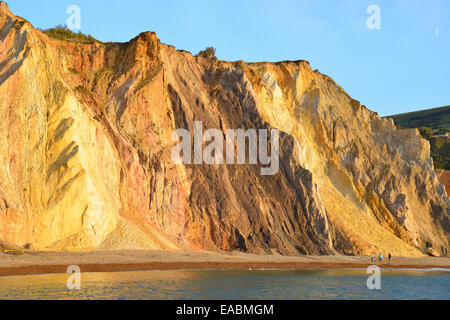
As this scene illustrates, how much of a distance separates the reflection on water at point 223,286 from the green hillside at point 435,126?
176ft

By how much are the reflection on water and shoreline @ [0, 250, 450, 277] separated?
87cm

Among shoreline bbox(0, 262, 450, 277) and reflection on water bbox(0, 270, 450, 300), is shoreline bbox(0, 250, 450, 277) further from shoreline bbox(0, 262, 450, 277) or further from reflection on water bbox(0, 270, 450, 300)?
reflection on water bbox(0, 270, 450, 300)

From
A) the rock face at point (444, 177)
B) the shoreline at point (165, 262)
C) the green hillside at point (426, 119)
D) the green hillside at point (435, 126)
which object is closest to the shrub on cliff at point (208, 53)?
the shoreline at point (165, 262)

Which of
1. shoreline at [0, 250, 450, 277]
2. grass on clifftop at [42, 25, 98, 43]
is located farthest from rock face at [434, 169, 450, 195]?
grass on clifftop at [42, 25, 98, 43]

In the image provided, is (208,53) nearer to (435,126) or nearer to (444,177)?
(444,177)

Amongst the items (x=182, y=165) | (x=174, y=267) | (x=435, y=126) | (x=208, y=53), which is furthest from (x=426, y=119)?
(x=174, y=267)

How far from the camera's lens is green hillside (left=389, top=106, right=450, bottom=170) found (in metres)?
89.1

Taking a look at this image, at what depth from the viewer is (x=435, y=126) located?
123312 millimetres

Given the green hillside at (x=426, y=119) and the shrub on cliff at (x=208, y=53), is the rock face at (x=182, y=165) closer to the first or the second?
the shrub on cliff at (x=208, y=53)

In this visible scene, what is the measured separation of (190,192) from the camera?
140ft

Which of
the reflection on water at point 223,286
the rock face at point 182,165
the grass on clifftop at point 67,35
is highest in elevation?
the grass on clifftop at point 67,35

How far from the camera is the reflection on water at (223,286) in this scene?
23.4m

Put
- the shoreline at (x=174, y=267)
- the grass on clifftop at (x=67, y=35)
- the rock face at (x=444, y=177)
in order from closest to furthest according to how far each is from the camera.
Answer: the shoreline at (x=174, y=267), the grass on clifftop at (x=67, y=35), the rock face at (x=444, y=177)

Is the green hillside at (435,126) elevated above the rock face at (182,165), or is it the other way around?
the green hillside at (435,126)
